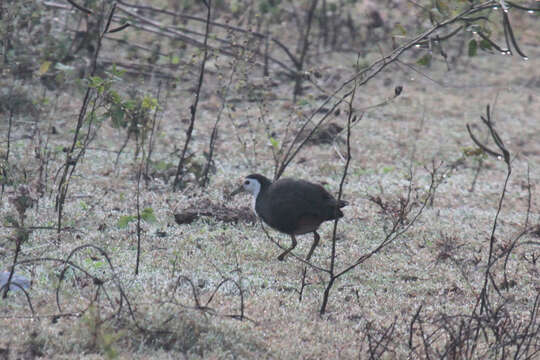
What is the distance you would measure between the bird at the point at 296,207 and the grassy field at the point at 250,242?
36 cm

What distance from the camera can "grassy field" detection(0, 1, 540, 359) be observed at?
180 inches

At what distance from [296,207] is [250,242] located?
31.1 inches

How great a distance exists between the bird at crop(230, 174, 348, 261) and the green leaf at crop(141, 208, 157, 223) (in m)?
1.10

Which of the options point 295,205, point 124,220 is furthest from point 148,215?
point 295,205

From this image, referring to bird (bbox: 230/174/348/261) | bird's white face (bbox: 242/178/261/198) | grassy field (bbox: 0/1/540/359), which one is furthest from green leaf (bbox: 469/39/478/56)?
bird's white face (bbox: 242/178/261/198)

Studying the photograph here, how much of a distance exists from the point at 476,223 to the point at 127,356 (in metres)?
5.33

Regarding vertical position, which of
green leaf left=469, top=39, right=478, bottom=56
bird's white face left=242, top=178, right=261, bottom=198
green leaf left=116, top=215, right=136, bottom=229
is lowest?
green leaf left=116, top=215, right=136, bottom=229

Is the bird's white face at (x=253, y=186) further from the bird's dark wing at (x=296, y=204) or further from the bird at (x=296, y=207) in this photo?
the bird's dark wing at (x=296, y=204)

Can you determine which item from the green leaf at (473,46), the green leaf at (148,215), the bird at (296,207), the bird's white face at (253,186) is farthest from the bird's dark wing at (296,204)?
the green leaf at (473,46)

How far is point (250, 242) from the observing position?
693 cm

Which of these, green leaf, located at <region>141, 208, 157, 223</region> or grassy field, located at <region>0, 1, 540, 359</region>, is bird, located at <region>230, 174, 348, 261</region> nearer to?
grassy field, located at <region>0, 1, 540, 359</region>

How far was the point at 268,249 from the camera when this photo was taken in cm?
685

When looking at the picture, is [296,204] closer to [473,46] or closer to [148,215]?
[148,215]

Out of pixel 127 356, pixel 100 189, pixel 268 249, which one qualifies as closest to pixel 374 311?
pixel 268 249
